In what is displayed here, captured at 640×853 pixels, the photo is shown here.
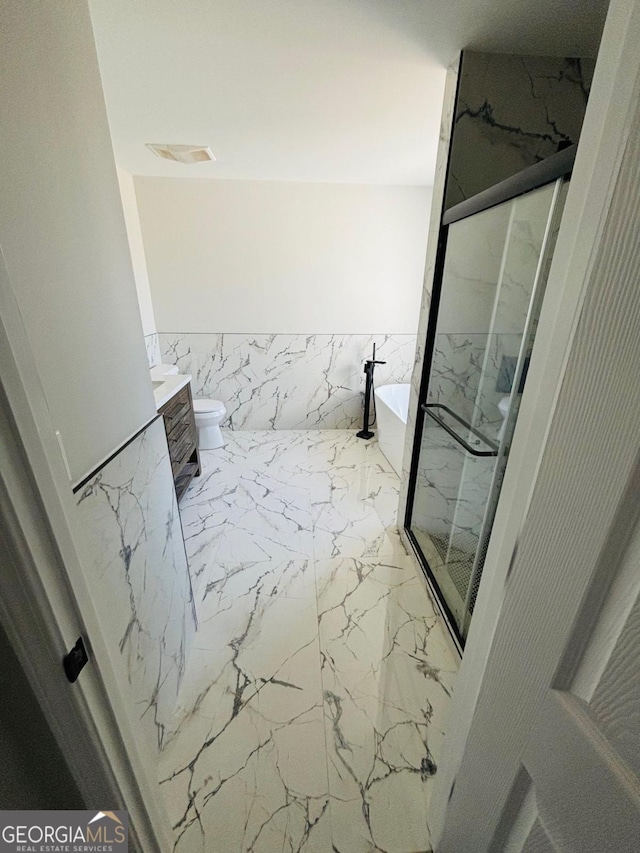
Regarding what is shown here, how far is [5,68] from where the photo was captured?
75cm

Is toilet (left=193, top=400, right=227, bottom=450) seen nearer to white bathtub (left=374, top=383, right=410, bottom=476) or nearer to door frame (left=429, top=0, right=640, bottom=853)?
white bathtub (left=374, top=383, right=410, bottom=476)

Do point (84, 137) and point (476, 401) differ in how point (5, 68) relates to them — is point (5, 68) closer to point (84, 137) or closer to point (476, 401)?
point (84, 137)

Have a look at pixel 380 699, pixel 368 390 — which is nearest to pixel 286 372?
pixel 368 390

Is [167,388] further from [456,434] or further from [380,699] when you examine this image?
[380,699]

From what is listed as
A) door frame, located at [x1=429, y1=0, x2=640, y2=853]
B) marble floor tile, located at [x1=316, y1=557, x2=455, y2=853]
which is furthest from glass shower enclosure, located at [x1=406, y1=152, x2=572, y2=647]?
door frame, located at [x1=429, y1=0, x2=640, y2=853]

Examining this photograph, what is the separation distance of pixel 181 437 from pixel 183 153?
7.04ft

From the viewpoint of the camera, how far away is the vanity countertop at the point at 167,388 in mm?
2284

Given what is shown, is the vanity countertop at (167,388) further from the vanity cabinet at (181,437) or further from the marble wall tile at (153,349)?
the marble wall tile at (153,349)

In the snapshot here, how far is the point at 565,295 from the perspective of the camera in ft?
1.71

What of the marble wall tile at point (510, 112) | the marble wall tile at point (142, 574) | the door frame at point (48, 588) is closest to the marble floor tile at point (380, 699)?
the marble wall tile at point (142, 574)

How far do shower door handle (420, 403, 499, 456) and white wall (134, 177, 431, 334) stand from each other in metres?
2.09

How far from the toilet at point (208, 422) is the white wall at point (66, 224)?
7.35 ft

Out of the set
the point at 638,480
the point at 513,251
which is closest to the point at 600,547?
the point at 638,480

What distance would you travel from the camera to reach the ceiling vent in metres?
2.52
